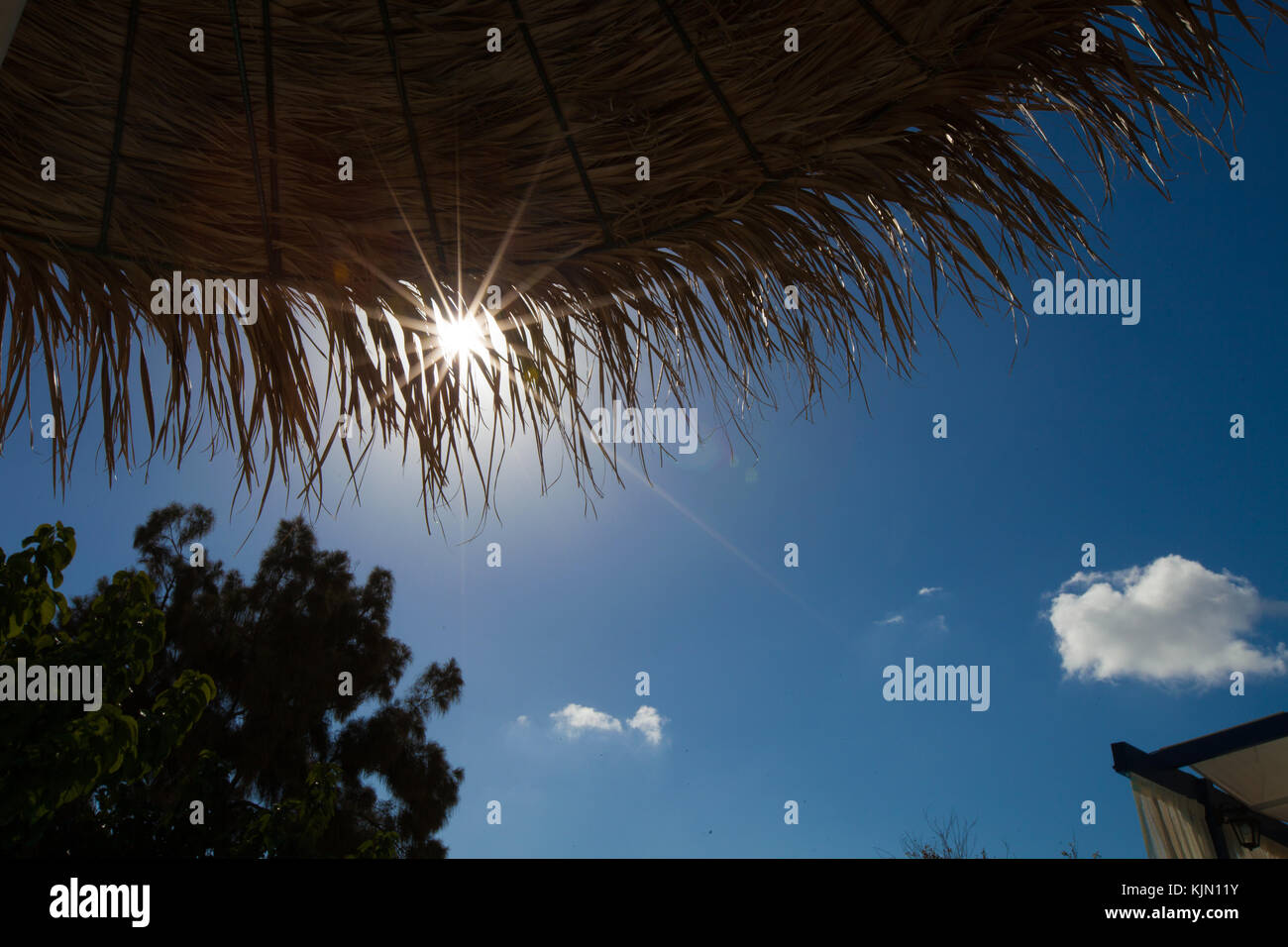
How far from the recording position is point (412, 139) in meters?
0.95

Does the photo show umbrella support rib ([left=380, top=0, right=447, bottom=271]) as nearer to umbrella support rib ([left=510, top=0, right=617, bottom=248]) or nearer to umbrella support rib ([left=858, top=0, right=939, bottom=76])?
umbrella support rib ([left=510, top=0, right=617, bottom=248])

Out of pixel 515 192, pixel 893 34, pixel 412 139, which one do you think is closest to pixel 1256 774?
pixel 893 34

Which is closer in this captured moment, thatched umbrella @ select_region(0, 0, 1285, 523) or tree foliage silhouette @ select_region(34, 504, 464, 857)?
thatched umbrella @ select_region(0, 0, 1285, 523)

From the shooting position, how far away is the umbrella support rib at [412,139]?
88 cm

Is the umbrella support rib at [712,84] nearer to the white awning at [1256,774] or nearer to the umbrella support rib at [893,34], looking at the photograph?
the umbrella support rib at [893,34]

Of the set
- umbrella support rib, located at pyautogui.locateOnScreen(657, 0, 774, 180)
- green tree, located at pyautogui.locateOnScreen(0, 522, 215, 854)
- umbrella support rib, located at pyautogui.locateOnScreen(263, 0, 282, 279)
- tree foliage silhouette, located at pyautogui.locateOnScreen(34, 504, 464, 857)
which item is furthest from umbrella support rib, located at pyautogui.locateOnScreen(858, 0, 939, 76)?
tree foliage silhouette, located at pyautogui.locateOnScreen(34, 504, 464, 857)

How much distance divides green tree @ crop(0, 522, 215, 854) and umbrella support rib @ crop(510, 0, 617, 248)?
2628 mm

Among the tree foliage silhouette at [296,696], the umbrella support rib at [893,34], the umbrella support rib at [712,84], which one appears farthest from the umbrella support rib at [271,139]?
the tree foliage silhouette at [296,696]

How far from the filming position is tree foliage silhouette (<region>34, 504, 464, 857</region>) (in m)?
7.00

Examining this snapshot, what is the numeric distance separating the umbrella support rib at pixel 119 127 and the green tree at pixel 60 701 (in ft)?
7.23

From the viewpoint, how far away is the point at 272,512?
1242mm
